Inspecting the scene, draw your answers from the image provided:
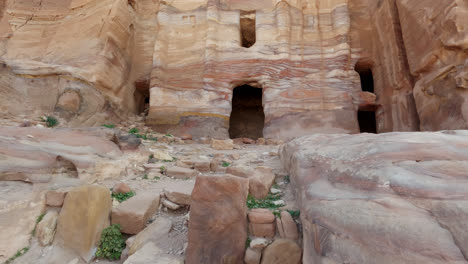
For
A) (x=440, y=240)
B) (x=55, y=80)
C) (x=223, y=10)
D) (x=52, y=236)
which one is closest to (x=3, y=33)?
(x=55, y=80)

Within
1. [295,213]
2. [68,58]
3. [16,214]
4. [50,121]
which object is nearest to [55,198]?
[16,214]

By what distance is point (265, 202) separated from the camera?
92.7 inches

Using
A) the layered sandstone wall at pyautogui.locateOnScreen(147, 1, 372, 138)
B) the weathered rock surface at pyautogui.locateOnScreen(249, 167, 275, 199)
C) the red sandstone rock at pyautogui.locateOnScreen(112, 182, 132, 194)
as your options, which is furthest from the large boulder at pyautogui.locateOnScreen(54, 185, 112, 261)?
the layered sandstone wall at pyautogui.locateOnScreen(147, 1, 372, 138)

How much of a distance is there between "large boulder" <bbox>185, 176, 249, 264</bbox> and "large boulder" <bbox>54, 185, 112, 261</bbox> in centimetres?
101

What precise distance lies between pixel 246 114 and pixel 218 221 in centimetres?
1002

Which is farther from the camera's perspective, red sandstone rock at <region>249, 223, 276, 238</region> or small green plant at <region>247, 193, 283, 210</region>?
small green plant at <region>247, 193, 283, 210</region>

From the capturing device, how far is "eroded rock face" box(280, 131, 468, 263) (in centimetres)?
98

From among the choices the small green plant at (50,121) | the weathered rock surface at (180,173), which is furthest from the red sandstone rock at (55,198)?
the small green plant at (50,121)

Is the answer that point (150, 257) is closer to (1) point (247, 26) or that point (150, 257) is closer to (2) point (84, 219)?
(2) point (84, 219)

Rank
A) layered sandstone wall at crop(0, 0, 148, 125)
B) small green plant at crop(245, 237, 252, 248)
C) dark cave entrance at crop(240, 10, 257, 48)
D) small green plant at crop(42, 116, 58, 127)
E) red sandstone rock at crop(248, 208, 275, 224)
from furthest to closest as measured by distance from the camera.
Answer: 1. dark cave entrance at crop(240, 10, 257, 48)
2. layered sandstone wall at crop(0, 0, 148, 125)
3. small green plant at crop(42, 116, 58, 127)
4. red sandstone rock at crop(248, 208, 275, 224)
5. small green plant at crop(245, 237, 252, 248)

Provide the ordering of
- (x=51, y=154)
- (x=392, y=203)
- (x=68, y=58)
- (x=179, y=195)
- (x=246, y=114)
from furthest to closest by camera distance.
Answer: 1. (x=246, y=114)
2. (x=68, y=58)
3. (x=51, y=154)
4. (x=179, y=195)
5. (x=392, y=203)

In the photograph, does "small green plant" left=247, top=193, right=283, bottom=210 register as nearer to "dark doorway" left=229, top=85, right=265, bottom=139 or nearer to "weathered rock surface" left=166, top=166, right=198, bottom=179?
"weathered rock surface" left=166, top=166, right=198, bottom=179

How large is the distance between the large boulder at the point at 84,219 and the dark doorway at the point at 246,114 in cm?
902

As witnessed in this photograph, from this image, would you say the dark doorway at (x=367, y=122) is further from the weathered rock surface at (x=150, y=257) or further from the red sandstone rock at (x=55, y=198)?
the red sandstone rock at (x=55, y=198)
